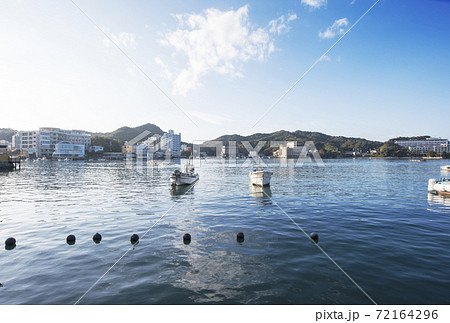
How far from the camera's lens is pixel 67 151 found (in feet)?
512

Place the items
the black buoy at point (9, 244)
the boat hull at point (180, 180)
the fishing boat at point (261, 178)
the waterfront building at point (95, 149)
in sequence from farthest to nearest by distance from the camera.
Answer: the waterfront building at point (95, 149) < the boat hull at point (180, 180) < the fishing boat at point (261, 178) < the black buoy at point (9, 244)

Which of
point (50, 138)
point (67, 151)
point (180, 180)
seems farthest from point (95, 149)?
point (180, 180)

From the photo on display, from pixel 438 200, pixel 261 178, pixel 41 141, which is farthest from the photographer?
pixel 41 141

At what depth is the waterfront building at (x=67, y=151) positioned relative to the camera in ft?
500

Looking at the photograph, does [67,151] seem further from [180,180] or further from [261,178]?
[261,178]

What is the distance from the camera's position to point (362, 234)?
44.7ft

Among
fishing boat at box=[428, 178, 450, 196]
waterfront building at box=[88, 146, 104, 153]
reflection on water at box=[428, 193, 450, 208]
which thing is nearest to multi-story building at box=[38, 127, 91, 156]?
waterfront building at box=[88, 146, 104, 153]

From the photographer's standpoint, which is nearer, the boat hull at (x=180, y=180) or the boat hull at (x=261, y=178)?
the boat hull at (x=261, y=178)

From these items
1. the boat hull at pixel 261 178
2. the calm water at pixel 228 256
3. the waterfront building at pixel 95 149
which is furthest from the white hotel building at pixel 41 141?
the calm water at pixel 228 256

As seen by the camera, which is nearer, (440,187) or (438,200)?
(438,200)

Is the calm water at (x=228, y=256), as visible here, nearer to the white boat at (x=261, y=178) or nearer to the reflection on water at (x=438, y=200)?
the reflection on water at (x=438, y=200)

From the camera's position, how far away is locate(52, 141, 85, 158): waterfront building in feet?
500

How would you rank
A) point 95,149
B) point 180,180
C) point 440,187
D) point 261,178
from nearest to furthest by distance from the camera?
1. point 440,187
2. point 261,178
3. point 180,180
4. point 95,149
